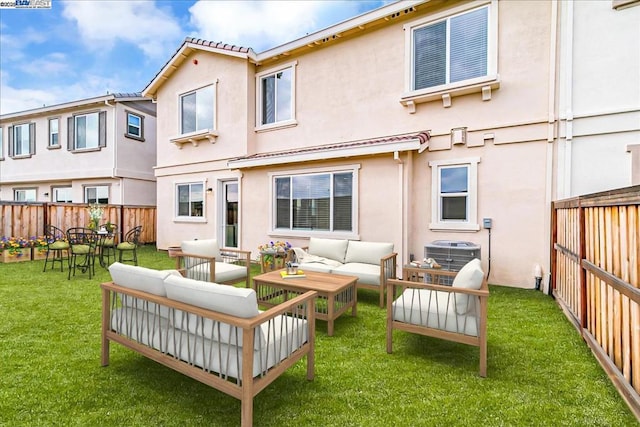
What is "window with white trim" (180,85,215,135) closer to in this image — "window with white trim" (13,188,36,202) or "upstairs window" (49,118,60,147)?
"upstairs window" (49,118,60,147)

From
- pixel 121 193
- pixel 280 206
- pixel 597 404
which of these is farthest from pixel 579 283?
pixel 121 193

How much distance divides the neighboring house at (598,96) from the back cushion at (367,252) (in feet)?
10.6

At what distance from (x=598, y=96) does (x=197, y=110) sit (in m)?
9.94

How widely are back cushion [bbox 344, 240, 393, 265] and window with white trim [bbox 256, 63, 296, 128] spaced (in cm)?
414

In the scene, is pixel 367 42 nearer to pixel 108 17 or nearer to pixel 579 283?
pixel 579 283

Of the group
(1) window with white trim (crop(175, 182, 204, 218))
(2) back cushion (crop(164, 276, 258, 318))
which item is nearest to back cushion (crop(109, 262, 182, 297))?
(2) back cushion (crop(164, 276, 258, 318))

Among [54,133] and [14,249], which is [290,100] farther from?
[54,133]

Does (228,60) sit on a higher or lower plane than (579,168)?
higher

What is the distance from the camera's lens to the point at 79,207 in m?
10.6

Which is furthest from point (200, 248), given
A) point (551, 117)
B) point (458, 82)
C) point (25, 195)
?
point (25, 195)

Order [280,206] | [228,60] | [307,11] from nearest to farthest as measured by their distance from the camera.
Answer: [280,206] → [228,60] → [307,11]

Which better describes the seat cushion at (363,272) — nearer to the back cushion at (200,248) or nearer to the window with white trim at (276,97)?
the back cushion at (200,248)

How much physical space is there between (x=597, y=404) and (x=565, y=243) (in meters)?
2.82

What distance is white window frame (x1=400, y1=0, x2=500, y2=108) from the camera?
18.9 feet
